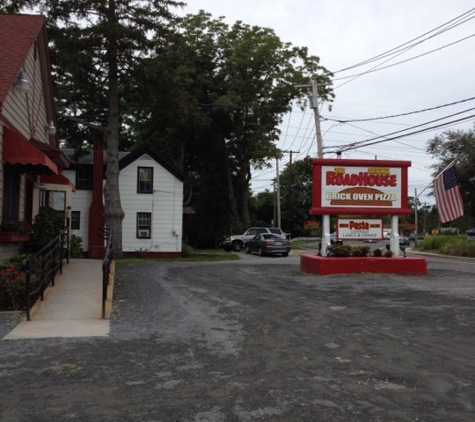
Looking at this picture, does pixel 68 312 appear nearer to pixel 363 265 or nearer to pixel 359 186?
pixel 363 265

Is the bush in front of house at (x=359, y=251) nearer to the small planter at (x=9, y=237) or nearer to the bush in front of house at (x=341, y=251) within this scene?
the bush in front of house at (x=341, y=251)

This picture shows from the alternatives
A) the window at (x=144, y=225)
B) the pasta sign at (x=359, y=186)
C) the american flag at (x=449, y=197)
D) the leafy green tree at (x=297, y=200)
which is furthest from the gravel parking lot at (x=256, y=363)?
the leafy green tree at (x=297, y=200)

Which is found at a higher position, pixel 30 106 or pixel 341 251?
pixel 30 106

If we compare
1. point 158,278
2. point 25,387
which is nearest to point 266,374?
point 25,387

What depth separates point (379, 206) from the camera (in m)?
18.5

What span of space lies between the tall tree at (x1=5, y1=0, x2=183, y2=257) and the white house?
15.7ft

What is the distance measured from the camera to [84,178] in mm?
33031

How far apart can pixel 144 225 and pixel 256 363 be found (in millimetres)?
27039

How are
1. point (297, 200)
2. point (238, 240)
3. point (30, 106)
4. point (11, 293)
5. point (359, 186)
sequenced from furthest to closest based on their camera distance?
point (297, 200) < point (238, 240) < point (359, 186) < point (30, 106) < point (11, 293)

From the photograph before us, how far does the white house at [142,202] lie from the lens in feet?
107

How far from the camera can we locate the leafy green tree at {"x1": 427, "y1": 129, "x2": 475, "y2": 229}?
1705 inches

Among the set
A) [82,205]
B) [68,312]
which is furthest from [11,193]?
[82,205]

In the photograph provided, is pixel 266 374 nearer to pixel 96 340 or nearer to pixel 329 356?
pixel 329 356

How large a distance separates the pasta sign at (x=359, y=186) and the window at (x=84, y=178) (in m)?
18.6
